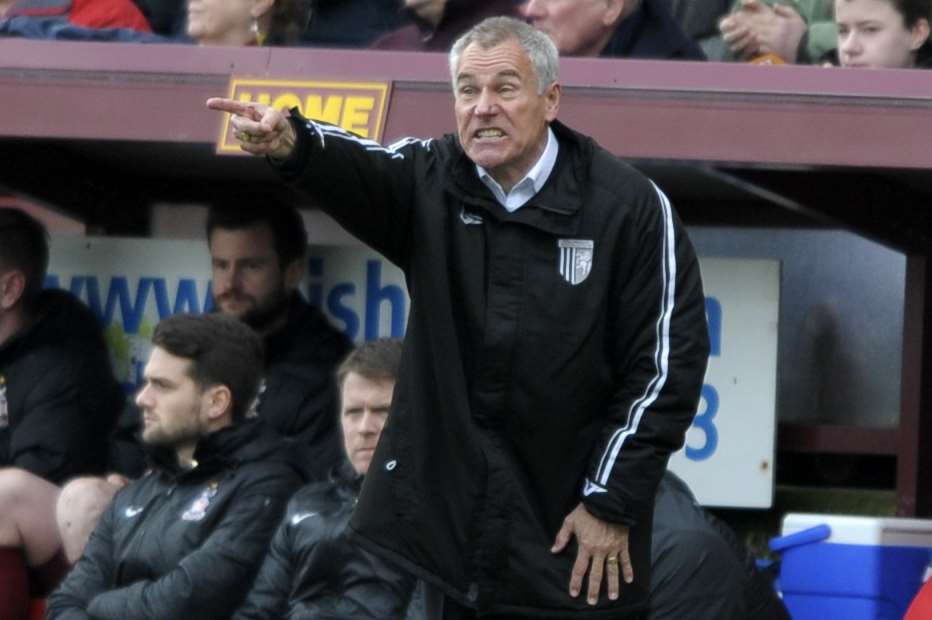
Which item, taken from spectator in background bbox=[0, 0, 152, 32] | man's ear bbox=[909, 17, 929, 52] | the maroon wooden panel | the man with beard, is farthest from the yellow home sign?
man's ear bbox=[909, 17, 929, 52]

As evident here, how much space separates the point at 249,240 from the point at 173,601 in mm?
1377

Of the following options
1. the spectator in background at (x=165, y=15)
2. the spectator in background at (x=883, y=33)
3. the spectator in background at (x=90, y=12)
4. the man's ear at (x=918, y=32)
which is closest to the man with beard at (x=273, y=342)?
the spectator in background at (x=90, y=12)

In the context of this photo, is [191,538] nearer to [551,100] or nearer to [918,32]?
[551,100]

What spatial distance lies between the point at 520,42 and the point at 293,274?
270cm

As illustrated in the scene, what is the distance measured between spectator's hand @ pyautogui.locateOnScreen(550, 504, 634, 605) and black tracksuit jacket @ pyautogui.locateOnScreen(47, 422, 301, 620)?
1.85 m

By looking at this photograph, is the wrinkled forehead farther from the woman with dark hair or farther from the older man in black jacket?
the woman with dark hair

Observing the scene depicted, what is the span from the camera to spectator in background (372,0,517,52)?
248 inches

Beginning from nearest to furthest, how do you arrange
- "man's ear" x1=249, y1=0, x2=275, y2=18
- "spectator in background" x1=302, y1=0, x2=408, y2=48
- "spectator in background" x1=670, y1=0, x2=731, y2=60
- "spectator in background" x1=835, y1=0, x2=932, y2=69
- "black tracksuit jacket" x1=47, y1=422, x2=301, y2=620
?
"black tracksuit jacket" x1=47, y1=422, x2=301, y2=620
"spectator in background" x1=835, y1=0, x2=932, y2=69
"man's ear" x1=249, y1=0, x2=275, y2=18
"spectator in background" x1=670, y1=0, x2=731, y2=60
"spectator in background" x1=302, y1=0, x2=408, y2=48

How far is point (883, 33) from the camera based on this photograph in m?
5.75

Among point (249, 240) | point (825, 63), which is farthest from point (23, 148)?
point (825, 63)

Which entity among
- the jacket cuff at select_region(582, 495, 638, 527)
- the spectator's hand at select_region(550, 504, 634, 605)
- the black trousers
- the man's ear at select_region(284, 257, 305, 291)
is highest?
the man's ear at select_region(284, 257, 305, 291)

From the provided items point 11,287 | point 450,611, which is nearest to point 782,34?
point 11,287

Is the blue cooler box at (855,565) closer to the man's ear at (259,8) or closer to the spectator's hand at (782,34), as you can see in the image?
the spectator's hand at (782,34)

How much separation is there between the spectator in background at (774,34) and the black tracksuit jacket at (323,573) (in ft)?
6.10
